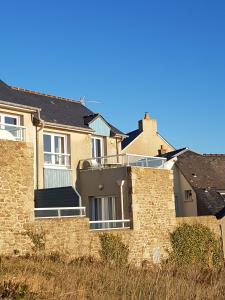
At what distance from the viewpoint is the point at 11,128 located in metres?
21.1

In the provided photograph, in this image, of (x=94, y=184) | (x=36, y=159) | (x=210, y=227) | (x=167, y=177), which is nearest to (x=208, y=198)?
(x=210, y=227)

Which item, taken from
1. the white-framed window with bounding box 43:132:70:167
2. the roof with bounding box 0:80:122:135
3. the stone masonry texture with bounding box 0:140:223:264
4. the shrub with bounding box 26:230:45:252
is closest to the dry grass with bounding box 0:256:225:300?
the stone masonry texture with bounding box 0:140:223:264

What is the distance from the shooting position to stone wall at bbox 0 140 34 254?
17.8 metres

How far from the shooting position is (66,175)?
25922mm

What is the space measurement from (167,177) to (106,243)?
602cm

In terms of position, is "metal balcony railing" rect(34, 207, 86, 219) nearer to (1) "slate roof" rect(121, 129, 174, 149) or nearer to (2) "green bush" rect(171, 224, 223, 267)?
(2) "green bush" rect(171, 224, 223, 267)

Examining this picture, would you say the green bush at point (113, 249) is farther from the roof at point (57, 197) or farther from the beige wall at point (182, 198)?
the beige wall at point (182, 198)

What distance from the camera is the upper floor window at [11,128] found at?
19.6 meters

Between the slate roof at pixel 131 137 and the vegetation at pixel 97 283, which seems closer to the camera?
the vegetation at pixel 97 283

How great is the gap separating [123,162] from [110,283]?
13.9 m

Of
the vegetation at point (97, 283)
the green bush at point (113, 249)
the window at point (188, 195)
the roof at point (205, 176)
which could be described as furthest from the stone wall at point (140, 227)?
the window at point (188, 195)

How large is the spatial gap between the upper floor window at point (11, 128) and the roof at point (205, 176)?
47.3 ft

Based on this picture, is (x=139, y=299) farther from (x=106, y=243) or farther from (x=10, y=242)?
(x=106, y=243)

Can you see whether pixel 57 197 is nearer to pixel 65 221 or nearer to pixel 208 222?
pixel 65 221
